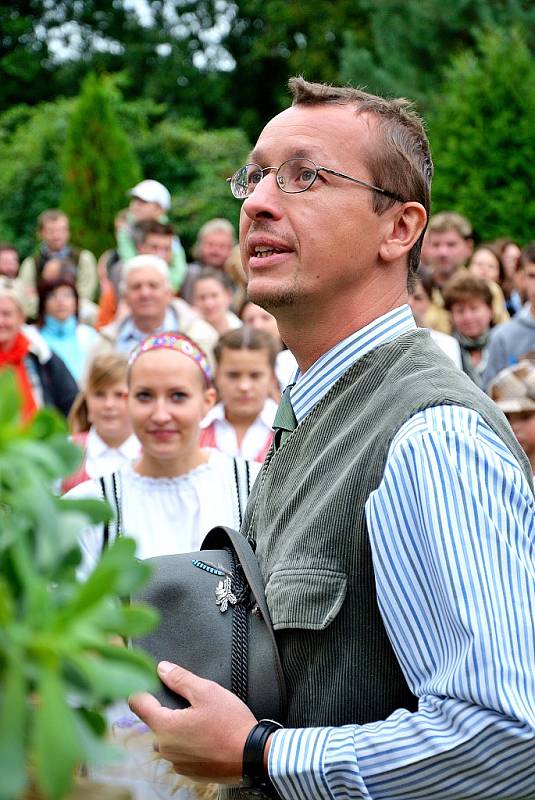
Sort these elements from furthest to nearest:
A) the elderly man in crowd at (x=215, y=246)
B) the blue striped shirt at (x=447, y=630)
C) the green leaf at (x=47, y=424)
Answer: the elderly man in crowd at (x=215, y=246) → the blue striped shirt at (x=447, y=630) → the green leaf at (x=47, y=424)

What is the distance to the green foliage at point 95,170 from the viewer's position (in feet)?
63.3

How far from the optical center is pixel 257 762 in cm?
174

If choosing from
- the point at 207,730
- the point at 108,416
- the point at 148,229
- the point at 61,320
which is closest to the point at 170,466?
the point at 108,416

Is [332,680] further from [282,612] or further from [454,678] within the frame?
[454,678]

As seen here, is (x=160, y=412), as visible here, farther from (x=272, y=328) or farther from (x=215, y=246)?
(x=215, y=246)

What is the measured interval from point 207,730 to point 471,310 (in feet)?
21.6

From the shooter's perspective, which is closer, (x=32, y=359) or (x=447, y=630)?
(x=447, y=630)

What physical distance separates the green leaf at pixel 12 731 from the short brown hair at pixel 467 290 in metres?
7.54

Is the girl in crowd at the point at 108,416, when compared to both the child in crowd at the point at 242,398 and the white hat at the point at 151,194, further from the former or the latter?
the white hat at the point at 151,194

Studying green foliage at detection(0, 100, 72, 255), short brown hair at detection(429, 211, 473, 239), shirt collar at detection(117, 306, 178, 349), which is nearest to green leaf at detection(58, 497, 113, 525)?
shirt collar at detection(117, 306, 178, 349)

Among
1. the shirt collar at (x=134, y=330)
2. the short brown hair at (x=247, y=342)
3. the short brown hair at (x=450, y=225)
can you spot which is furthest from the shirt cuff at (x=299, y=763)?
the short brown hair at (x=450, y=225)

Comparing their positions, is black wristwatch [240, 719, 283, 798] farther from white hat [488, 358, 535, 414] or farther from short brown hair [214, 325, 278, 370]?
short brown hair [214, 325, 278, 370]

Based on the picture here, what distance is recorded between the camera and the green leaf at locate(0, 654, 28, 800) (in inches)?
26.8

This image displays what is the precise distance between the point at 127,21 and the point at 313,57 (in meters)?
7.16
